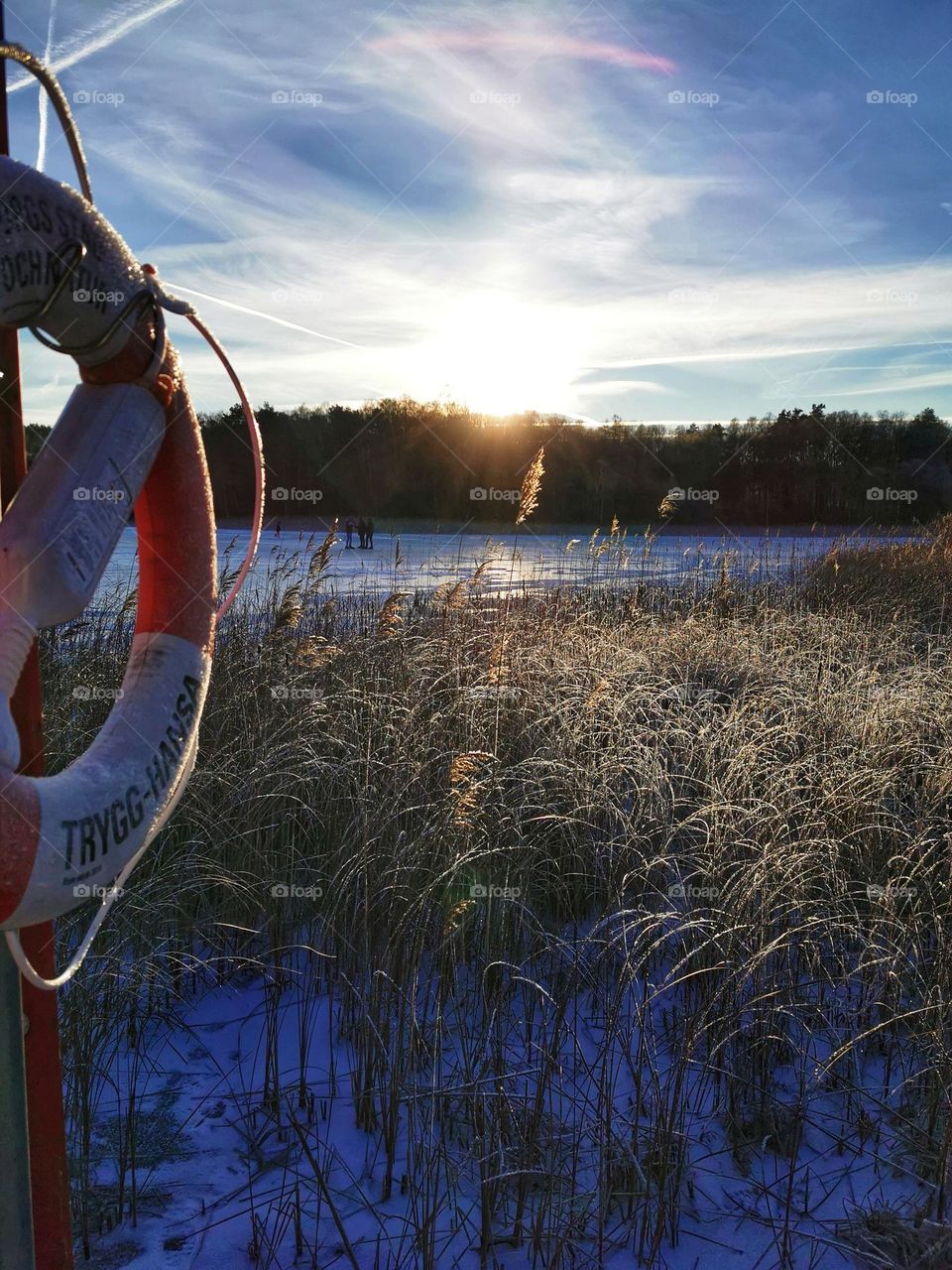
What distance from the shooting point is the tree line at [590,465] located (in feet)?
81.2

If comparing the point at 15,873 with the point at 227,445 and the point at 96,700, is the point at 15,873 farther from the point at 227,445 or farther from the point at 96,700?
the point at 227,445

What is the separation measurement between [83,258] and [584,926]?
2.36 metres

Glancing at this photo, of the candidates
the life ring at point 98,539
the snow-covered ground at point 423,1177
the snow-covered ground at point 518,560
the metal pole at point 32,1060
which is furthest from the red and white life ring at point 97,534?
the snow-covered ground at point 518,560

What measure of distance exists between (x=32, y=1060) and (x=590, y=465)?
26009 mm

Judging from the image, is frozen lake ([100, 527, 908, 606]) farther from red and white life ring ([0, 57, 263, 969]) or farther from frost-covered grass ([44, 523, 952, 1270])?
red and white life ring ([0, 57, 263, 969])

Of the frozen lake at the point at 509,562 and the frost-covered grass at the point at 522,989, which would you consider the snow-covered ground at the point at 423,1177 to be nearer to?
the frost-covered grass at the point at 522,989

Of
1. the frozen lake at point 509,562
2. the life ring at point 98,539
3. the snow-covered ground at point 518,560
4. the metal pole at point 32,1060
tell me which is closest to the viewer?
the life ring at point 98,539

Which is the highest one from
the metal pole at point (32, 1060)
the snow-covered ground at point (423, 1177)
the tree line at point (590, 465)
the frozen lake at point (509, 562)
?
the tree line at point (590, 465)

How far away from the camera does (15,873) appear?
4.35 ft

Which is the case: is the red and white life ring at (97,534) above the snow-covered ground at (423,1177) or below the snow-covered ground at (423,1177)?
above

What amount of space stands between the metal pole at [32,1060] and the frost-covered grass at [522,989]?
0.21 metres

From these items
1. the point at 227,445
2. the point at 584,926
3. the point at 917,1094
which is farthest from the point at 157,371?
the point at 227,445

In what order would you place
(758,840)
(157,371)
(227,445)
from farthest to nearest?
(227,445), (758,840), (157,371)

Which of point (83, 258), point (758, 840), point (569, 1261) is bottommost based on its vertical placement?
point (569, 1261)
